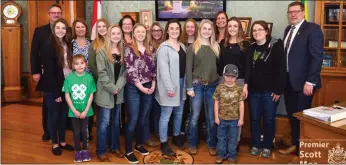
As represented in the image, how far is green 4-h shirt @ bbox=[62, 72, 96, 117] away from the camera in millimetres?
3045

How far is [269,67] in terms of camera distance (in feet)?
10.2

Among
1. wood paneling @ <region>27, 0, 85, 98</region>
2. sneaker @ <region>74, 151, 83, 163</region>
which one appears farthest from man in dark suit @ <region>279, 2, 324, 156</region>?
wood paneling @ <region>27, 0, 85, 98</region>

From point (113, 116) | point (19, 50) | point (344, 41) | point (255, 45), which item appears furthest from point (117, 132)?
point (19, 50)

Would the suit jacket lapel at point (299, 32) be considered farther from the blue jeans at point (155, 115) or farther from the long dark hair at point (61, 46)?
the long dark hair at point (61, 46)

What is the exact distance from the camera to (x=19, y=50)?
554 centimetres

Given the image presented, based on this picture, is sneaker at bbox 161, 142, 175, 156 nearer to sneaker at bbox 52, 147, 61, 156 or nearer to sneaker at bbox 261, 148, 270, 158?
sneaker at bbox 261, 148, 270, 158

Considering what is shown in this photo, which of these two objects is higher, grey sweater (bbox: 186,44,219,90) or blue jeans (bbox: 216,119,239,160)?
grey sweater (bbox: 186,44,219,90)

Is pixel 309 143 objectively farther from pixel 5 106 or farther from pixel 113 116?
pixel 5 106

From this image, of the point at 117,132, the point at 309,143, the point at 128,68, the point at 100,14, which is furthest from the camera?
the point at 100,14

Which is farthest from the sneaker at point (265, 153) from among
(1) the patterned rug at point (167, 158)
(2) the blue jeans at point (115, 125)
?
(2) the blue jeans at point (115, 125)

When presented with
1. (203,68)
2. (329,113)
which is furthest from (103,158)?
(329,113)

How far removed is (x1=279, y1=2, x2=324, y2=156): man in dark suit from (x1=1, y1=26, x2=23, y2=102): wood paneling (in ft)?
13.6

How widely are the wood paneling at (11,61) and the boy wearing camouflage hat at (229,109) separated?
3779 millimetres

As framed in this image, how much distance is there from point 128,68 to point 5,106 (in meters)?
3.13
